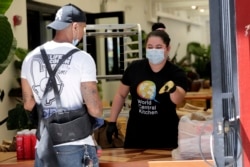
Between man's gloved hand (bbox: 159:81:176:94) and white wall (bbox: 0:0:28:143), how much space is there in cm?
332

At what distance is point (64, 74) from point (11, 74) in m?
3.99

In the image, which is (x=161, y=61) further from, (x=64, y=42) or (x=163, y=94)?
(x=64, y=42)

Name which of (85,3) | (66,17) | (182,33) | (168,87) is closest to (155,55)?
(168,87)

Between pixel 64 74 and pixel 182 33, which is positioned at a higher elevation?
pixel 182 33

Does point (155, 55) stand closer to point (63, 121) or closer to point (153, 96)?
point (153, 96)

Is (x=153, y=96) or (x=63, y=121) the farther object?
(x=153, y=96)

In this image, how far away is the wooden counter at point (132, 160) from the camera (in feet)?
8.62

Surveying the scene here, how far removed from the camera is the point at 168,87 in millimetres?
2898

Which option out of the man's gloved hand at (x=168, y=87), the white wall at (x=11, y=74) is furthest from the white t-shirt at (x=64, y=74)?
the white wall at (x=11, y=74)

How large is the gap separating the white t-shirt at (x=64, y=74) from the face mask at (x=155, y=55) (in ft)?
2.33

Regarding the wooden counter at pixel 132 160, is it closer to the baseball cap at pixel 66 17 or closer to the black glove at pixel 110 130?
Result: the black glove at pixel 110 130

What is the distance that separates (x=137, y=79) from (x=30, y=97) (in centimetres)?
76

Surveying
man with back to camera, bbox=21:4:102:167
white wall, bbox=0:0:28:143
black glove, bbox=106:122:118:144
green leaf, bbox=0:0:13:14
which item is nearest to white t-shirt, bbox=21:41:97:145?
man with back to camera, bbox=21:4:102:167

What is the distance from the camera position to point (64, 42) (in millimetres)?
2416
